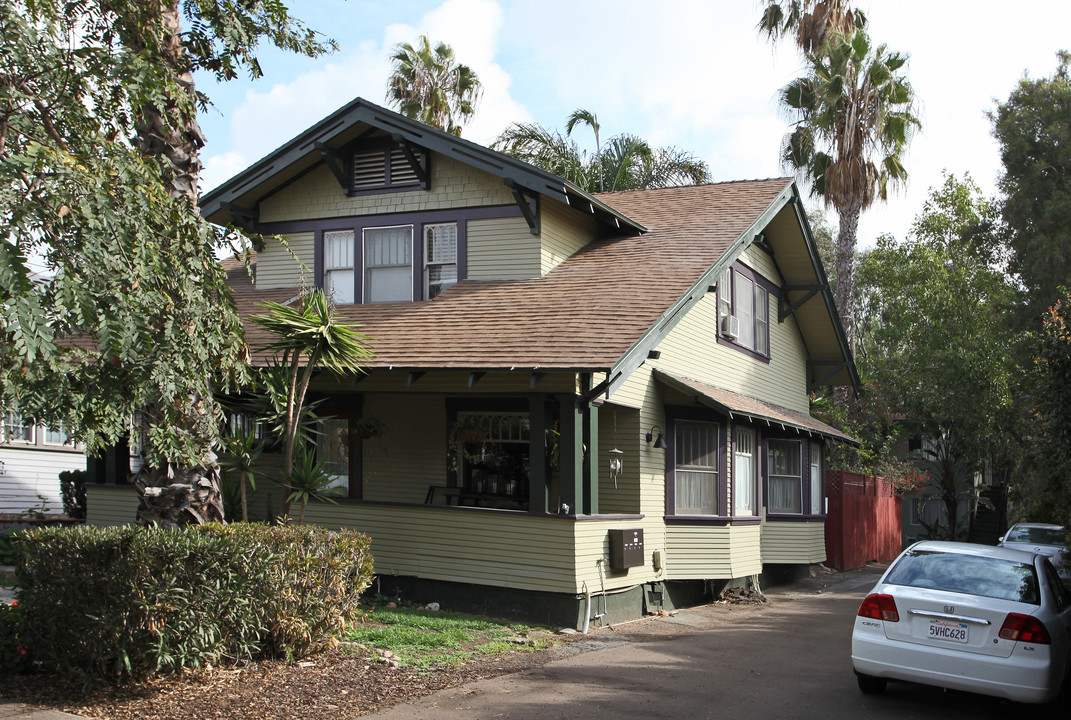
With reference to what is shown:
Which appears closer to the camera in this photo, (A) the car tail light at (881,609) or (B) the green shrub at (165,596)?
(B) the green shrub at (165,596)

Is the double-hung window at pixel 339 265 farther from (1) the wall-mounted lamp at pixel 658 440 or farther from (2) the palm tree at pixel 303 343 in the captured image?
(1) the wall-mounted lamp at pixel 658 440

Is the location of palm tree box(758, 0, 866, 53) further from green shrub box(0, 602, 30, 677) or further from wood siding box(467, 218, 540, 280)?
green shrub box(0, 602, 30, 677)

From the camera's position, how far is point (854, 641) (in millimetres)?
8680

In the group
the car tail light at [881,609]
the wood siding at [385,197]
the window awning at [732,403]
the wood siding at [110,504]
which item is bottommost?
the car tail light at [881,609]

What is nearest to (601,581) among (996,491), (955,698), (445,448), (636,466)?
(636,466)

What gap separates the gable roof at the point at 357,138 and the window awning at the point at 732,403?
3.18 metres

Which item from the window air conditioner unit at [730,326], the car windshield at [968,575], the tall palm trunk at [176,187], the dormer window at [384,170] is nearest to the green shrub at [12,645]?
the tall palm trunk at [176,187]

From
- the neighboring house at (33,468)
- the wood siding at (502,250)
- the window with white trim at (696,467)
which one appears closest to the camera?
the window with white trim at (696,467)

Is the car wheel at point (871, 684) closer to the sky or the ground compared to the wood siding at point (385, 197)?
closer to the ground

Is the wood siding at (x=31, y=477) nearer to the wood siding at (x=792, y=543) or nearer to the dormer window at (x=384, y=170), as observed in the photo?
the dormer window at (x=384, y=170)

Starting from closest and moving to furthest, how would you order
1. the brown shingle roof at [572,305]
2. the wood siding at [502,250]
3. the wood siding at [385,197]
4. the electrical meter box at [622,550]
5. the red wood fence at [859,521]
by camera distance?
1. the brown shingle roof at [572,305]
2. the electrical meter box at [622,550]
3. the wood siding at [502,250]
4. the wood siding at [385,197]
5. the red wood fence at [859,521]

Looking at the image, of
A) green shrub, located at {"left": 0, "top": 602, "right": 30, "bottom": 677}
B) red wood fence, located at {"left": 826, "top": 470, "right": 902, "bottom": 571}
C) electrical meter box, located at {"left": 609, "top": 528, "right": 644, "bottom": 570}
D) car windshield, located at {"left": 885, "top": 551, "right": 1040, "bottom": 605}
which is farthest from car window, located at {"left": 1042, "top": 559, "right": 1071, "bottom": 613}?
red wood fence, located at {"left": 826, "top": 470, "right": 902, "bottom": 571}

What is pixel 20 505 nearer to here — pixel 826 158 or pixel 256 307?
pixel 256 307

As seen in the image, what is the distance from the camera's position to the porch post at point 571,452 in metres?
→ 12.2
